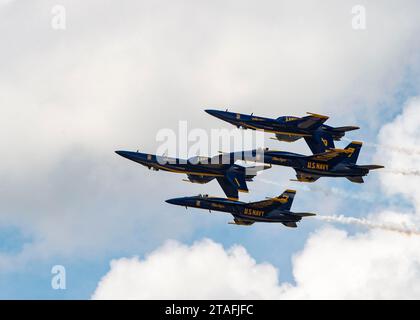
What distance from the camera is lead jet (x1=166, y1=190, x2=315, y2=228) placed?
560ft

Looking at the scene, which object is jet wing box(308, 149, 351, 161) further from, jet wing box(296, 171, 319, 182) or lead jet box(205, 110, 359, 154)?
lead jet box(205, 110, 359, 154)

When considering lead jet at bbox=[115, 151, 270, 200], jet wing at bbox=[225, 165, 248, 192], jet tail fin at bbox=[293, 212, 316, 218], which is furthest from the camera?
jet wing at bbox=[225, 165, 248, 192]

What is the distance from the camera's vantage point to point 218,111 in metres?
179

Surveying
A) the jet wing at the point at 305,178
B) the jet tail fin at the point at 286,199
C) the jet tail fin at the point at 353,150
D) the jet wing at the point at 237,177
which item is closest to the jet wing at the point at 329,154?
the jet tail fin at the point at 353,150

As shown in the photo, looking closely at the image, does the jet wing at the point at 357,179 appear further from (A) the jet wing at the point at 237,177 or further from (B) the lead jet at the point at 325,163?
(A) the jet wing at the point at 237,177

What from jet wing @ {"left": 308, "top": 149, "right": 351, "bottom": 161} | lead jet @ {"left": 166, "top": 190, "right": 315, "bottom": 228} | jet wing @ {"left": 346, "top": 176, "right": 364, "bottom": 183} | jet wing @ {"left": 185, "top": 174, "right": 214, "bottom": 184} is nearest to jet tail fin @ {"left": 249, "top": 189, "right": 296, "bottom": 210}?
lead jet @ {"left": 166, "top": 190, "right": 315, "bottom": 228}

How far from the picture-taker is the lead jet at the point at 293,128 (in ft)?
578

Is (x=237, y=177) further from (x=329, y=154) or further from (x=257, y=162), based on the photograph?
(x=329, y=154)

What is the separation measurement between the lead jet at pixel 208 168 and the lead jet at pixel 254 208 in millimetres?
2962

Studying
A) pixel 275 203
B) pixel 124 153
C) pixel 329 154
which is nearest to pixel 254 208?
pixel 275 203
